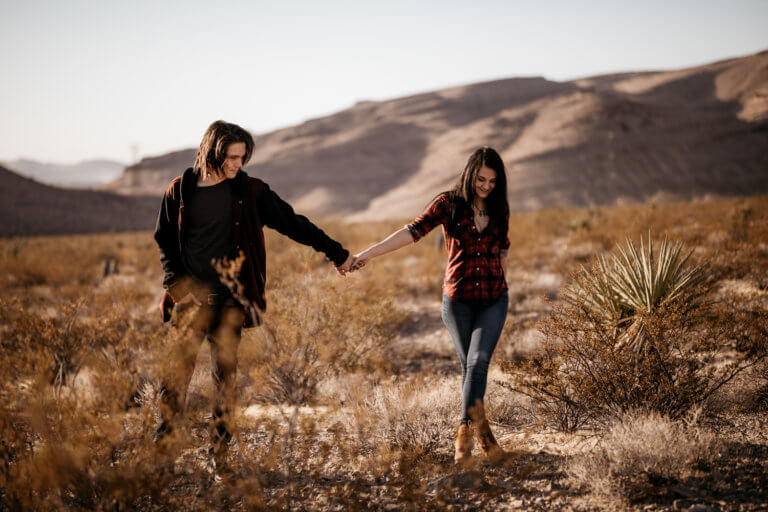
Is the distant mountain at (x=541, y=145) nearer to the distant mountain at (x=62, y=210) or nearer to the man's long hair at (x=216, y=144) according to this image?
the distant mountain at (x=62, y=210)

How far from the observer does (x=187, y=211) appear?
269cm

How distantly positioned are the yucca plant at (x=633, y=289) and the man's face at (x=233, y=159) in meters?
2.90

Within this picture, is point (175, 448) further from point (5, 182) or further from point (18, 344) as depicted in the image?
point (5, 182)

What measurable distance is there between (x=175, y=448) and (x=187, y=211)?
53.7 inches

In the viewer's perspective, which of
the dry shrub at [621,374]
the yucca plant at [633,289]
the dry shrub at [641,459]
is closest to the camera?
the dry shrub at [641,459]

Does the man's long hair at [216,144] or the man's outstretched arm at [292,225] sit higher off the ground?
the man's long hair at [216,144]

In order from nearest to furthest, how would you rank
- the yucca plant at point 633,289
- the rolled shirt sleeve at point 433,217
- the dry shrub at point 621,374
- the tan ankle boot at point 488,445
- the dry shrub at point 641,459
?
the dry shrub at point 641,459 → the tan ankle boot at point 488,445 → the rolled shirt sleeve at point 433,217 → the dry shrub at point 621,374 → the yucca plant at point 633,289

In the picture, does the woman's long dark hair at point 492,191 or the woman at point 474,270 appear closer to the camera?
the woman at point 474,270

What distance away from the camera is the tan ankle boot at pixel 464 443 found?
114 inches

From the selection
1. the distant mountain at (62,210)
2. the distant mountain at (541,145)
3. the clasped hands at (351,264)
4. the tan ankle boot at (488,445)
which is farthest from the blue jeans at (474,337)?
the distant mountain at (62,210)

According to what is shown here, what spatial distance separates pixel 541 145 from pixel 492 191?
54704 mm

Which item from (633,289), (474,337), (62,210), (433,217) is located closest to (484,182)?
(433,217)

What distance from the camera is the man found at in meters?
2.66

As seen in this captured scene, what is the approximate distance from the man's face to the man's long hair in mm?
18
